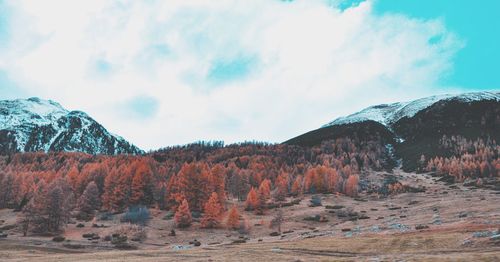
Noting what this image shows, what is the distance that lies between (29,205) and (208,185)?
48581mm

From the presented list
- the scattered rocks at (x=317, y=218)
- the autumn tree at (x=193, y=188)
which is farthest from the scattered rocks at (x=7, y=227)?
the scattered rocks at (x=317, y=218)

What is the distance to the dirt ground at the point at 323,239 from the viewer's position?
39.5 metres

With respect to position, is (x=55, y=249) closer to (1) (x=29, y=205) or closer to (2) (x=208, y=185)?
(1) (x=29, y=205)

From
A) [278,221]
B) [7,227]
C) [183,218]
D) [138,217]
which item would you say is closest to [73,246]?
[138,217]

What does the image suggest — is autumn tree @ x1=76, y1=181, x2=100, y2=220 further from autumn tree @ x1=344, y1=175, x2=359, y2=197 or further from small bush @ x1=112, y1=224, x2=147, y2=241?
autumn tree @ x1=344, y1=175, x2=359, y2=197

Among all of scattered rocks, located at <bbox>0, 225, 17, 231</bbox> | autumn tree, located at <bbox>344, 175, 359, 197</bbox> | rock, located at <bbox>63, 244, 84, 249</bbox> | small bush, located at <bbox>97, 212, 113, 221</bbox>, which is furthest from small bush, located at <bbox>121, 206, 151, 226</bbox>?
autumn tree, located at <bbox>344, 175, 359, 197</bbox>

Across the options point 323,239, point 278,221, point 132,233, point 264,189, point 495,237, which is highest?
point 264,189

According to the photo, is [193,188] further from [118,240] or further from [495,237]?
[495,237]

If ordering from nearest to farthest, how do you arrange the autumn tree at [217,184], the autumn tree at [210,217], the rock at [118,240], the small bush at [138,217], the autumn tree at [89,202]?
the rock at [118,240]
the autumn tree at [210,217]
the small bush at [138,217]
the autumn tree at [89,202]
the autumn tree at [217,184]

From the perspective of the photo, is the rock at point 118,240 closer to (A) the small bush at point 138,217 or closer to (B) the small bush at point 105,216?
(A) the small bush at point 138,217

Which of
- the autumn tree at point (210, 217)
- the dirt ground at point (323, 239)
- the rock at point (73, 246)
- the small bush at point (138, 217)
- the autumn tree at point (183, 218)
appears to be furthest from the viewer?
the small bush at point (138, 217)

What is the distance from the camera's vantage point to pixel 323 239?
59.0 metres

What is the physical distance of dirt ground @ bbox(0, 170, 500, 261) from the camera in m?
39.5

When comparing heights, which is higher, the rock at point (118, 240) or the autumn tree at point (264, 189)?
the autumn tree at point (264, 189)
